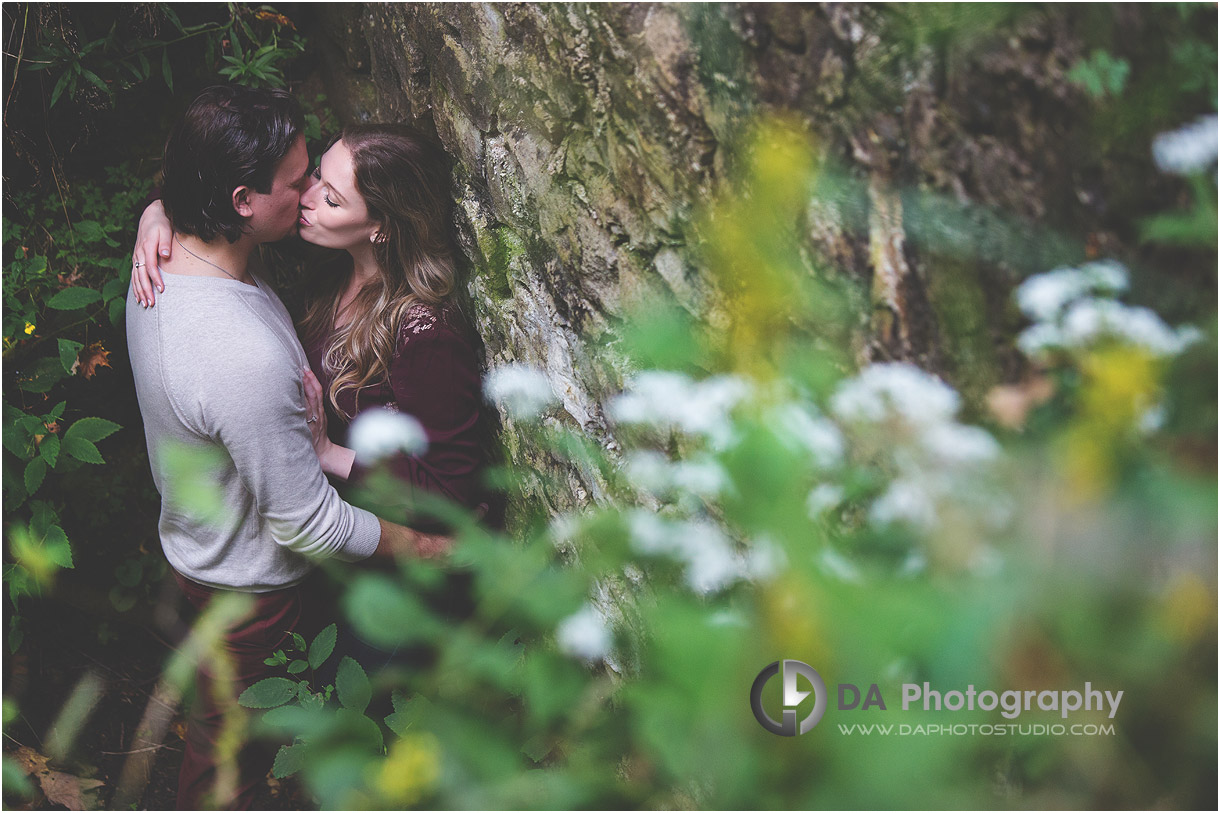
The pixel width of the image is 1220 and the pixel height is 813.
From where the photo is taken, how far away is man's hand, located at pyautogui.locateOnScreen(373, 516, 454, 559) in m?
1.90

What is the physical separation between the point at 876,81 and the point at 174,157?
1752 mm

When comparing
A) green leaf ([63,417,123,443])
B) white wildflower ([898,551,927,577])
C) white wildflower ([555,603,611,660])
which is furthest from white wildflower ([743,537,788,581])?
green leaf ([63,417,123,443])

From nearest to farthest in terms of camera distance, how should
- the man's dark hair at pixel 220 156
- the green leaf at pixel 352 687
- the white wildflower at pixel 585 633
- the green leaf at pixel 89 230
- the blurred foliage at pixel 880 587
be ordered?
the blurred foliage at pixel 880 587 → the white wildflower at pixel 585 633 → the green leaf at pixel 352 687 → the man's dark hair at pixel 220 156 → the green leaf at pixel 89 230

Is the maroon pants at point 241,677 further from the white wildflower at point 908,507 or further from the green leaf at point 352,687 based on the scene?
the white wildflower at point 908,507

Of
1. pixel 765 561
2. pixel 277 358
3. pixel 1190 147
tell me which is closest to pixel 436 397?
pixel 277 358

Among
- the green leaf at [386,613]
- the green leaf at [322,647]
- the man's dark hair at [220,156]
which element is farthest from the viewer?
the man's dark hair at [220,156]

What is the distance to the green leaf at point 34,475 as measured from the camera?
1.93 metres

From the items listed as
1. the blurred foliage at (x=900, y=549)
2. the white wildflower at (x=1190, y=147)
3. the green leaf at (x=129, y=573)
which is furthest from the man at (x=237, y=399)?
the white wildflower at (x=1190, y=147)

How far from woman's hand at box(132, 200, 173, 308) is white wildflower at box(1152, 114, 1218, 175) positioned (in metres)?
2.06

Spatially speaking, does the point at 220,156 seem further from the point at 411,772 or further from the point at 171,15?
the point at 411,772

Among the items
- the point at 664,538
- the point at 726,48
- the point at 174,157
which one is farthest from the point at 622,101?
the point at 174,157

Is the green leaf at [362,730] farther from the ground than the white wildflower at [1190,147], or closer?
closer

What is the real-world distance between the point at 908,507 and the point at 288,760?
1516 millimetres

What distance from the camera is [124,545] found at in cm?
261
